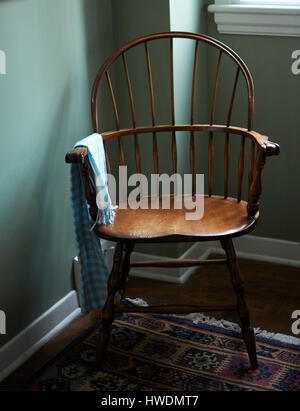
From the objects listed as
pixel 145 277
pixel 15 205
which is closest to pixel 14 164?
pixel 15 205

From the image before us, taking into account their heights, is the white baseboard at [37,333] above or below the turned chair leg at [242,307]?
below

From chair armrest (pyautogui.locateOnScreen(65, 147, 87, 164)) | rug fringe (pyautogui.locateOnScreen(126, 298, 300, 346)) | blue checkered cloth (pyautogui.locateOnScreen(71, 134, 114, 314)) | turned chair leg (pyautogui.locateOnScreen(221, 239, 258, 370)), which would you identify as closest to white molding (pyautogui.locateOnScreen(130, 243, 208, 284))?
rug fringe (pyautogui.locateOnScreen(126, 298, 300, 346))

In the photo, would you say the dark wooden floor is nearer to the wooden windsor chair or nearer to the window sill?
the wooden windsor chair

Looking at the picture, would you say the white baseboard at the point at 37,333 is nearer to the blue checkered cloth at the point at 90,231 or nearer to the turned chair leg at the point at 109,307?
the blue checkered cloth at the point at 90,231

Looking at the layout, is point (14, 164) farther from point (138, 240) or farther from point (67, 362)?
point (67, 362)

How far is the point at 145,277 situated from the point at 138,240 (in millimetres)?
835

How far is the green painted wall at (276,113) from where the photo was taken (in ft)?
8.89

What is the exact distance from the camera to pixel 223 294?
268 centimetres

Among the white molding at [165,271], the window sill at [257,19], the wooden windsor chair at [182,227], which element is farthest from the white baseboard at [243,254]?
the window sill at [257,19]

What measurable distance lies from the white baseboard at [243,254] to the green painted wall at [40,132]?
45 cm

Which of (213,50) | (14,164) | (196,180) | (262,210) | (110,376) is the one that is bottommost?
(110,376)

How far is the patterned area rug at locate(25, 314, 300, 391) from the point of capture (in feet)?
6.98

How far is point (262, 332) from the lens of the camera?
7.89 feet

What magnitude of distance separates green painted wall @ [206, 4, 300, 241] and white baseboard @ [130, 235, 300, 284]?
5 centimetres
